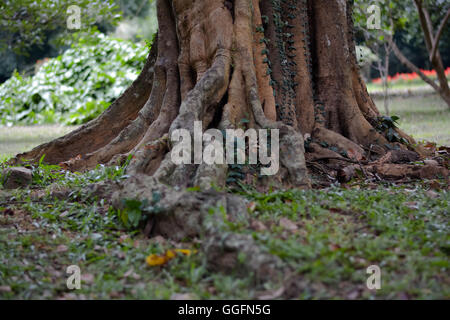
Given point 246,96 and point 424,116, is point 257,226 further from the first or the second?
point 424,116

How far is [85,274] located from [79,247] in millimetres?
487

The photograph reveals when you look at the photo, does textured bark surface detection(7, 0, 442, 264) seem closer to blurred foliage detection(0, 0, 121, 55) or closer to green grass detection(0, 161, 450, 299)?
green grass detection(0, 161, 450, 299)

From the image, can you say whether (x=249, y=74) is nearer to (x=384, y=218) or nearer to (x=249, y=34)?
(x=249, y=34)

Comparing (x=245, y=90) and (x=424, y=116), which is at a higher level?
(x=424, y=116)

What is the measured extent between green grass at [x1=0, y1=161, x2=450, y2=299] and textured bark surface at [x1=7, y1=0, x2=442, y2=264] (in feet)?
1.84

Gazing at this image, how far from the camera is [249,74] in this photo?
6312 mm

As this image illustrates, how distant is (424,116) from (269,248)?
12.7 metres

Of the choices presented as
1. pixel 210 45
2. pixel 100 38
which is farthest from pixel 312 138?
pixel 100 38

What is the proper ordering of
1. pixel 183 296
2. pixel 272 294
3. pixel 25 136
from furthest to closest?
pixel 25 136 < pixel 183 296 < pixel 272 294

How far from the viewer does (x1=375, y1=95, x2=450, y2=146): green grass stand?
36.1 ft

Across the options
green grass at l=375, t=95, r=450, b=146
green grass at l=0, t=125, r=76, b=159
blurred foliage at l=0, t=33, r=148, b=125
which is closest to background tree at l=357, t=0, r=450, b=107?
green grass at l=375, t=95, r=450, b=146

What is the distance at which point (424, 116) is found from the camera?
14766 millimetres

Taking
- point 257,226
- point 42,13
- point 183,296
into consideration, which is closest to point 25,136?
point 42,13
